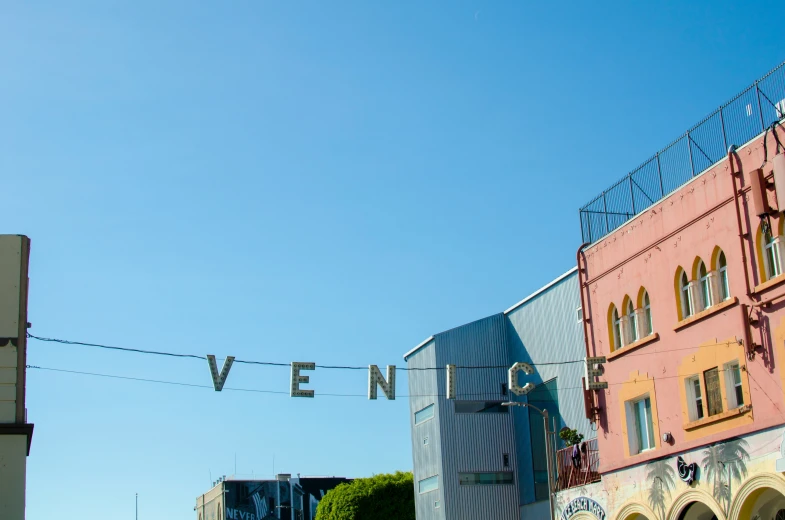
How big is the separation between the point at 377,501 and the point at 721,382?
150ft

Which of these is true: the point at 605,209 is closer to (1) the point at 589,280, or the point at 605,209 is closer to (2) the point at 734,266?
(1) the point at 589,280

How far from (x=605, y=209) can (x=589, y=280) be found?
2379 mm

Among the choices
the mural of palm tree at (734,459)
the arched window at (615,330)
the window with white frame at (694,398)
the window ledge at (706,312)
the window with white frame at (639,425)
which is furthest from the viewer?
the arched window at (615,330)

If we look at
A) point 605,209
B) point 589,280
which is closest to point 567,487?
point 589,280

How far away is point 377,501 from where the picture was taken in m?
69.7

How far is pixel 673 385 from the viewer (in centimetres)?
2914

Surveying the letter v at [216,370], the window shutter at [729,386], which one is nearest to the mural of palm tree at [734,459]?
the window shutter at [729,386]

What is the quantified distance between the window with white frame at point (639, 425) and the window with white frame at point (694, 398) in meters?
2.28

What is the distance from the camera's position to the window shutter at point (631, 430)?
31469 millimetres

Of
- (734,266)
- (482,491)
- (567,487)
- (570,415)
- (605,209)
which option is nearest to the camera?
(734,266)

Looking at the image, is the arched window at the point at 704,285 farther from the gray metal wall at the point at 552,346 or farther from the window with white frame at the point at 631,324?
the gray metal wall at the point at 552,346

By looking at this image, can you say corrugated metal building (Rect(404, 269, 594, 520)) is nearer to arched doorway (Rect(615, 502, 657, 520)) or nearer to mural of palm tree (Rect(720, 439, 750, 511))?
arched doorway (Rect(615, 502, 657, 520))

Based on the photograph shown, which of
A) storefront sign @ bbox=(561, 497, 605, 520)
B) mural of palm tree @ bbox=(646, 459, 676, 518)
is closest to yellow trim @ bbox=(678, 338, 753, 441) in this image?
mural of palm tree @ bbox=(646, 459, 676, 518)

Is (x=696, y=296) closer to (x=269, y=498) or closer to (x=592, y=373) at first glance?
(x=592, y=373)
